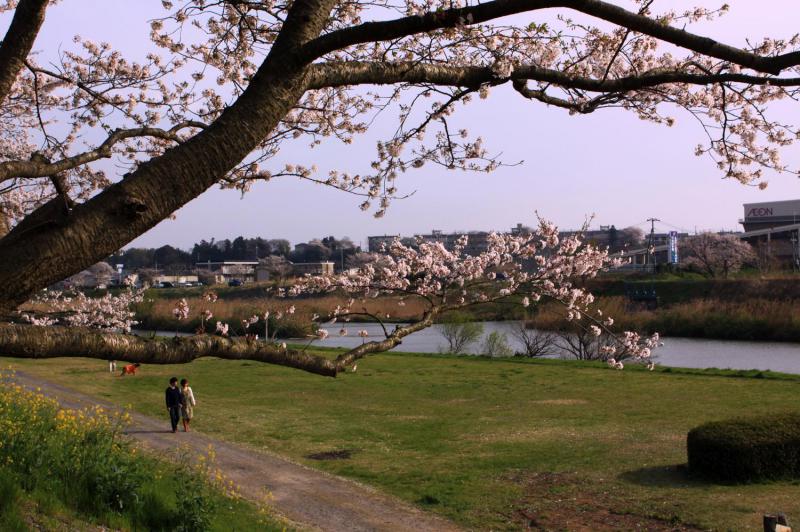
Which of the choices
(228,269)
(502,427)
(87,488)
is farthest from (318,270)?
(228,269)

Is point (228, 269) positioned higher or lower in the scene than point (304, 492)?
higher

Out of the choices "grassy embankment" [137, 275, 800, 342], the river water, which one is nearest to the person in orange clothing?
"grassy embankment" [137, 275, 800, 342]

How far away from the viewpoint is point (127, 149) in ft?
32.1

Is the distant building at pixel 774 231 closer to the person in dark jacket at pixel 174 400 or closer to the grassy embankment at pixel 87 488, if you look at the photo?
the person in dark jacket at pixel 174 400

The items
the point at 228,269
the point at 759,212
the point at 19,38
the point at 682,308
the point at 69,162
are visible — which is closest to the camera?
the point at 19,38

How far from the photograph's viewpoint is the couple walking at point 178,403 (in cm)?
1873

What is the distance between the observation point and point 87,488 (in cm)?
949

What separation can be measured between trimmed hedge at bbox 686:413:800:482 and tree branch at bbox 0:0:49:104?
1405 cm

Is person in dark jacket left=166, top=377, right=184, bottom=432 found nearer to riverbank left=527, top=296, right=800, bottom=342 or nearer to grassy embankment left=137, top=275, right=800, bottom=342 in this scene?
grassy embankment left=137, top=275, right=800, bottom=342

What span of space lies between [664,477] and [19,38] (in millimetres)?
14545

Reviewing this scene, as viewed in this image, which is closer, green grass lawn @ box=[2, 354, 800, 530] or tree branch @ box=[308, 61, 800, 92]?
tree branch @ box=[308, 61, 800, 92]

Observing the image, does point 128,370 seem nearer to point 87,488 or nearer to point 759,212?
point 87,488

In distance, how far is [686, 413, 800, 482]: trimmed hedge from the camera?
14.5 meters

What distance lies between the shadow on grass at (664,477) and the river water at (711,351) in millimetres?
17459
